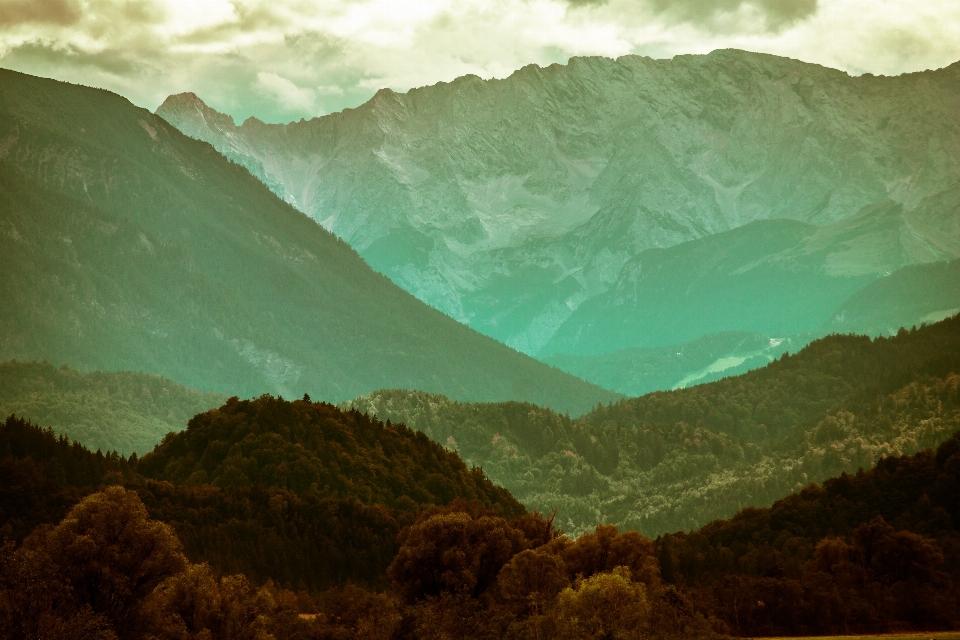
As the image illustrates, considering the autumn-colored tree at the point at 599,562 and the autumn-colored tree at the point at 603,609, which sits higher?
the autumn-colored tree at the point at 599,562

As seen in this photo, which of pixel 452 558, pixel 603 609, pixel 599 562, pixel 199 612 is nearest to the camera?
pixel 199 612

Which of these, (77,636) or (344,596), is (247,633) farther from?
(344,596)

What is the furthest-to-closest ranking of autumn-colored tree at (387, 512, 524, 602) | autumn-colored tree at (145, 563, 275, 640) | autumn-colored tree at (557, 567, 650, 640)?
1. autumn-colored tree at (387, 512, 524, 602)
2. autumn-colored tree at (557, 567, 650, 640)
3. autumn-colored tree at (145, 563, 275, 640)

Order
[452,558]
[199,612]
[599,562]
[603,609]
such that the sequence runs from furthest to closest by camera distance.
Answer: [599,562]
[452,558]
[603,609]
[199,612]

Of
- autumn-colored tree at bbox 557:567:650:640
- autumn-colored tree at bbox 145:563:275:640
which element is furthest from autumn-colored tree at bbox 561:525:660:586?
autumn-colored tree at bbox 145:563:275:640

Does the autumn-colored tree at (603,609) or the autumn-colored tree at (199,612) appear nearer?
the autumn-colored tree at (199,612)

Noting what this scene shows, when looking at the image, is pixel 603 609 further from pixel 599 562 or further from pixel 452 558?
pixel 599 562

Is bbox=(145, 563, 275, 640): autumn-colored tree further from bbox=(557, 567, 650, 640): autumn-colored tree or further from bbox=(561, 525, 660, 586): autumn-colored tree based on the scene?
bbox=(561, 525, 660, 586): autumn-colored tree

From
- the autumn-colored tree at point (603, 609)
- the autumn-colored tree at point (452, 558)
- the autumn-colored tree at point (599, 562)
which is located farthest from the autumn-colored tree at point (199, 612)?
the autumn-colored tree at point (599, 562)

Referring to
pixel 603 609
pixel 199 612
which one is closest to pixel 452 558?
pixel 603 609

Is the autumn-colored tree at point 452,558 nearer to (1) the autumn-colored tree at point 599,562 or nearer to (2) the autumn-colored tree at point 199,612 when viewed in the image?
(1) the autumn-colored tree at point 599,562

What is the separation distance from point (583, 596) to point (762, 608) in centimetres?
3186

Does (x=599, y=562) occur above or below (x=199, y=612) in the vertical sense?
above

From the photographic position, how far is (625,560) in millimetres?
199375
